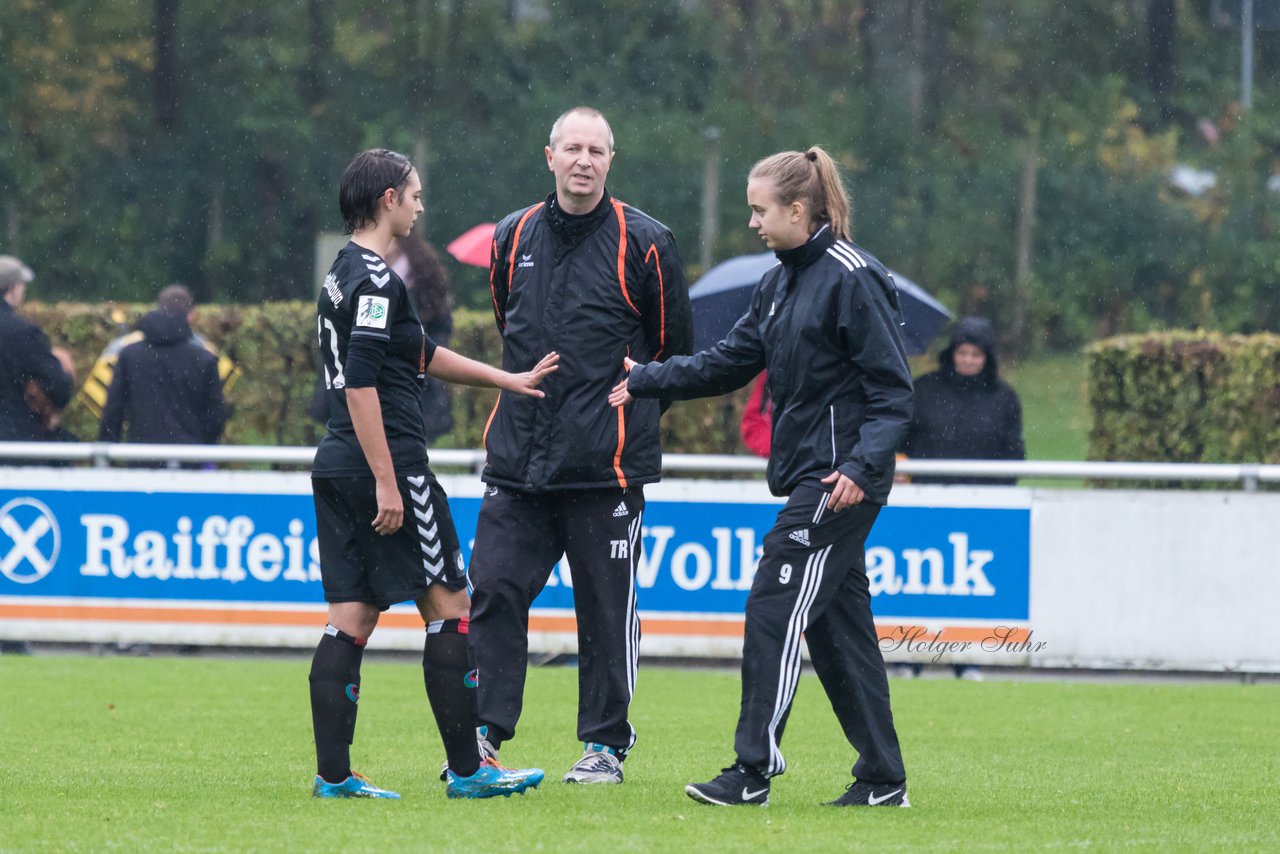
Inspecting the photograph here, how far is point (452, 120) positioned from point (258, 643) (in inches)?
647

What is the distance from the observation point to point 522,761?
7.16 m

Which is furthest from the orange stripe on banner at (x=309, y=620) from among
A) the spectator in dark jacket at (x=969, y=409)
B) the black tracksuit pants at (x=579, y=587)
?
the black tracksuit pants at (x=579, y=587)

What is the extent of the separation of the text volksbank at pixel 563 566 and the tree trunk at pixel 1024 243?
15.2 m

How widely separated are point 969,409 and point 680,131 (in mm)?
14786

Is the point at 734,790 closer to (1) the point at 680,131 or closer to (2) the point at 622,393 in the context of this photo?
(2) the point at 622,393

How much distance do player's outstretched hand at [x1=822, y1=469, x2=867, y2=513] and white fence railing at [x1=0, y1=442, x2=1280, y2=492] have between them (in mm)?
4428

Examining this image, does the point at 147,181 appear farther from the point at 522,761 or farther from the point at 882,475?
the point at 882,475

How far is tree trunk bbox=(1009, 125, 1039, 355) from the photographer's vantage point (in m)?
25.0

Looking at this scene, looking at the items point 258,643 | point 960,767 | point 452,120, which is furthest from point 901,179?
point 960,767

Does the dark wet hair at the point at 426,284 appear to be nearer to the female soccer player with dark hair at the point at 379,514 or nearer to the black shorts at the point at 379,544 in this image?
the female soccer player with dark hair at the point at 379,514

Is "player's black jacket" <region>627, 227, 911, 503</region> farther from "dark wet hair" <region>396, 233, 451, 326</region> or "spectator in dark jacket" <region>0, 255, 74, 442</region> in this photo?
"spectator in dark jacket" <region>0, 255, 74, 442</region>

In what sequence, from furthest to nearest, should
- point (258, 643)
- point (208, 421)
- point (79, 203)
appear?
point (79, 203)
point (208, 421)
point (258, 643)

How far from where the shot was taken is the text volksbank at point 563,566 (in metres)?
9.97

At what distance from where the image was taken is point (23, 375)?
11.4 metres
